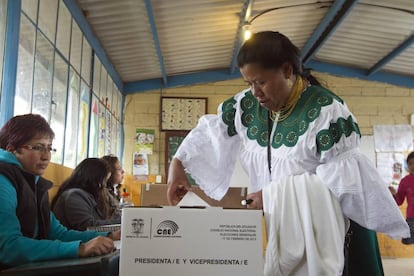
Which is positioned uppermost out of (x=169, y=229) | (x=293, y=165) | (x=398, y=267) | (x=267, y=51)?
(x=267, y=51)

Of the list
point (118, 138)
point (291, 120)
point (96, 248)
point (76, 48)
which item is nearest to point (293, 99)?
point (291, 120)

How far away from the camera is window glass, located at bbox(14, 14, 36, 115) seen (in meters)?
2.25

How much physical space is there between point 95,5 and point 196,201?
3043 millimetres

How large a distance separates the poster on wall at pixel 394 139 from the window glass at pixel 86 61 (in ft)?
13.9

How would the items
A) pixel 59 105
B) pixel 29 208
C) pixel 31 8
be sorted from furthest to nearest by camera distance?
pixel 59 105
pixel 31 8
pixel 29 208

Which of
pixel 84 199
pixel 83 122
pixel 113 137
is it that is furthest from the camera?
pixel 113 137

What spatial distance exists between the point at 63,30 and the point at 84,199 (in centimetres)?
133

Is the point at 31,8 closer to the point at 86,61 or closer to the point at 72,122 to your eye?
the point at 72,122

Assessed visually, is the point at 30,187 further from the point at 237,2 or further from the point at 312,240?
the point at 237,2

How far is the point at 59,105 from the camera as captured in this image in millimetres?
3027

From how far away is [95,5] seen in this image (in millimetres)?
3621

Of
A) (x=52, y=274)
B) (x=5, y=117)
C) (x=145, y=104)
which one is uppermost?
(x=145, y=104)

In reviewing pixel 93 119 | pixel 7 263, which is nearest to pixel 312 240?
pixel 7 263

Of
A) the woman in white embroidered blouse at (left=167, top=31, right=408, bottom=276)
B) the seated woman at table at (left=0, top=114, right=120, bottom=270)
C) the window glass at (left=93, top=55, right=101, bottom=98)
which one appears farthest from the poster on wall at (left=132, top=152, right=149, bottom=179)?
the woman in white embroidered blouse at (left=167, top=31, right=408, bottom=276)
